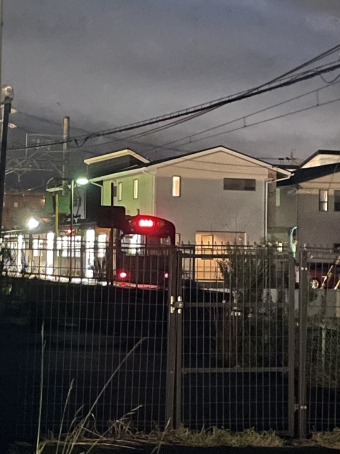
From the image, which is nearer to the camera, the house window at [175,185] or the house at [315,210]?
the house window at [175,185]

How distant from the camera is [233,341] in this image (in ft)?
28.6

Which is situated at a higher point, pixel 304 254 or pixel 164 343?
pixel 304 254

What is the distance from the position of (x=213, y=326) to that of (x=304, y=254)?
1516 millimetres

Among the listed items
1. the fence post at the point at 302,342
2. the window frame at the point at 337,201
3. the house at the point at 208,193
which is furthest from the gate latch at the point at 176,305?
the window frame at the point at 337,201

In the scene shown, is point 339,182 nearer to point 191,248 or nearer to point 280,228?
point 280,228

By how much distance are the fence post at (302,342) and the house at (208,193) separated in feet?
112

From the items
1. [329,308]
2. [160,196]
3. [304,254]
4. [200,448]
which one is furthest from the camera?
[160,196]

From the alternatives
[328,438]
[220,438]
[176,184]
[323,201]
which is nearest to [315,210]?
[323,201]

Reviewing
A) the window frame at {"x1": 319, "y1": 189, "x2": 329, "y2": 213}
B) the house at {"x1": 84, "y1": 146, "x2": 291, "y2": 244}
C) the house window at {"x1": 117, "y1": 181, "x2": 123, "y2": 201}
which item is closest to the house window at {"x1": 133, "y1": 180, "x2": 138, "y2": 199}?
the house at {"x1": 84, "y1": 146, "x2": 291, "y2": 244}

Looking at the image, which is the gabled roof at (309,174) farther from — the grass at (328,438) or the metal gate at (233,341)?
the grass at (328,438)

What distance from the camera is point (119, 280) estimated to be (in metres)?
8.24

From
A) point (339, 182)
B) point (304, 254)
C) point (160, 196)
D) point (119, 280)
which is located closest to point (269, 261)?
point (304, 254)

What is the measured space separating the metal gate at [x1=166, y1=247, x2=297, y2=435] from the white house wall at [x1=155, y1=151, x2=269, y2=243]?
3340 centimetres

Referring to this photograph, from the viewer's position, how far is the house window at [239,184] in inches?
1708
